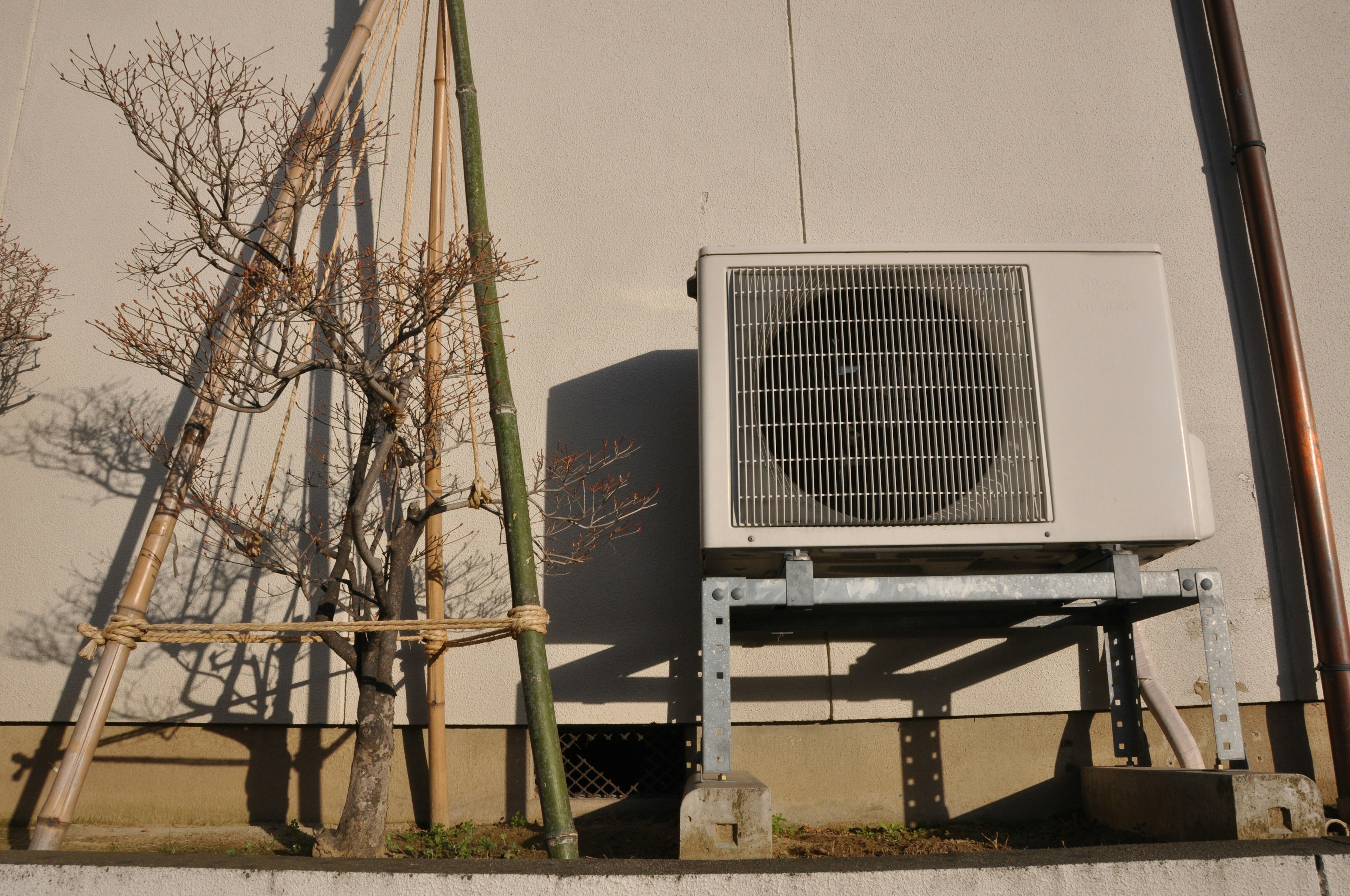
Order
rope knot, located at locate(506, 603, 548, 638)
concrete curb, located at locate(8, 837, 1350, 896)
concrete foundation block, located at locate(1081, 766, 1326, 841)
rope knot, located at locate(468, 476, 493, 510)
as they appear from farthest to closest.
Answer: rope knot, located at locate(468, 476, 493, 510)
rope knot, located at locate(506, 603, 548, 638)
concrete foundation block, located at locate(1081, 766, 1326, 841)
concrete curb, located at locate(8, 837, 1350, 896)

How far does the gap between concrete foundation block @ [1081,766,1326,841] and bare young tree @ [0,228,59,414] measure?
3570mm

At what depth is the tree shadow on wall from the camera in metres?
2.79

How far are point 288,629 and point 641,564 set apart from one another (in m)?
1.07

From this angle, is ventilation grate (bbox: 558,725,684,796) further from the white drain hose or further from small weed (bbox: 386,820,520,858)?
the white drain hose

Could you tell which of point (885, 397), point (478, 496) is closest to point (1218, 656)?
point (885, 397)

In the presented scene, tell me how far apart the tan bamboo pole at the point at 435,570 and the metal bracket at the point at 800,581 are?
0.97 meters

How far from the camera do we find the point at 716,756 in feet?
6.84

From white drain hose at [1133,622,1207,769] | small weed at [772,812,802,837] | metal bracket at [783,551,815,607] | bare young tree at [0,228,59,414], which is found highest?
bare young tree at [0,228,59,414]

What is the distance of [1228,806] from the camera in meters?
1.94

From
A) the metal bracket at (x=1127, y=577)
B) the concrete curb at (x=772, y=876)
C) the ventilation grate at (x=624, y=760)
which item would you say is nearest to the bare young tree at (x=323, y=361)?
the concrete curb at (x=772, y=876)

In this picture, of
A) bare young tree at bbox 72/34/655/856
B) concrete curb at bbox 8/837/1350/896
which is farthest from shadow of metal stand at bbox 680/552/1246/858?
bare young tree at bbox 72/34/655/856

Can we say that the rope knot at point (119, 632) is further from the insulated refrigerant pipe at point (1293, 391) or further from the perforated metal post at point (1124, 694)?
the insulated refrigerant pipe at point (1293, 391)

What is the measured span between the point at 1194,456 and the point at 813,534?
3.15 feet

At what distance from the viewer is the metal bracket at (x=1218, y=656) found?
2125mm
